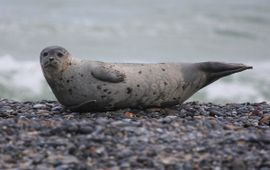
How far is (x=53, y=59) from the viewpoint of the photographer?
706 centimetres

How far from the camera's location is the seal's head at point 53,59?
23.1 feet

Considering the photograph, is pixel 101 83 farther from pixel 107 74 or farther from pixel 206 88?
pixel 206 88

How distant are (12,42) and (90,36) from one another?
2501mm

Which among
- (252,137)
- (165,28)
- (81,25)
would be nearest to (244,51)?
(165,28)

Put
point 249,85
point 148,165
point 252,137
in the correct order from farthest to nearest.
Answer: point 249,85 < point 252,137 < point 148,165

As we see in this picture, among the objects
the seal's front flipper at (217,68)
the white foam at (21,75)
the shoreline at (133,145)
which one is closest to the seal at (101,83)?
the seal's front flipper at (217,68)

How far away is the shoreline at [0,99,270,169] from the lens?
5102 millimetres

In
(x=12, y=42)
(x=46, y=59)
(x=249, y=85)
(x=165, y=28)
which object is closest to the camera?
(x=46, y=59)

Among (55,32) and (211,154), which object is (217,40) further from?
(211,154)

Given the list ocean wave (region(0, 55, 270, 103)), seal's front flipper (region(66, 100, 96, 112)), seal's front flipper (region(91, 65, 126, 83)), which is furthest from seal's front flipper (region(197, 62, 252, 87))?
ocean wave (region(0, 55, 270, 103))

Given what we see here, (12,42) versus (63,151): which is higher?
(12,42)

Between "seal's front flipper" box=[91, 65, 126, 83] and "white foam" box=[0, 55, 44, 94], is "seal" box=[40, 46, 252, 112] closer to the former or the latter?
"seal's front flipper" box=[91, 65, 126, 83]

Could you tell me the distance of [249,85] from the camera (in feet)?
49.0

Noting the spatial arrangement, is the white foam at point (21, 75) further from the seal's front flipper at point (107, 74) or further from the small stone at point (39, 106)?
the seal's front flipper at point (107, 74)
